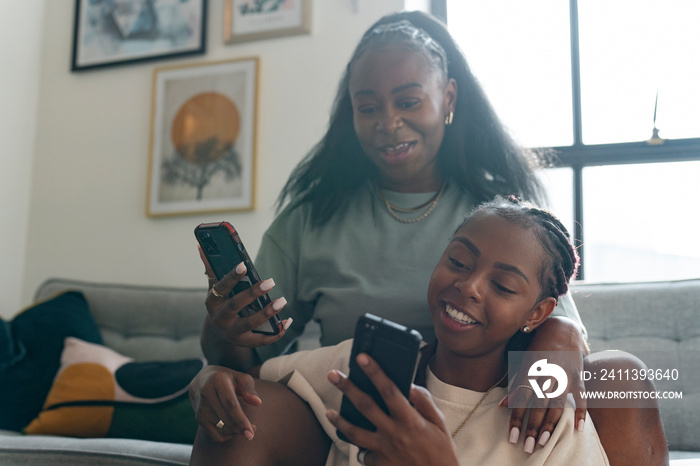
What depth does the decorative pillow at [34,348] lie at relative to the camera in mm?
1978

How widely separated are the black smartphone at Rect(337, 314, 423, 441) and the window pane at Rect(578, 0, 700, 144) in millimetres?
2000

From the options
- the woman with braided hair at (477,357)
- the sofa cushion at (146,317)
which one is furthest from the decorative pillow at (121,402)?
the woman with braided hair at (477,357)

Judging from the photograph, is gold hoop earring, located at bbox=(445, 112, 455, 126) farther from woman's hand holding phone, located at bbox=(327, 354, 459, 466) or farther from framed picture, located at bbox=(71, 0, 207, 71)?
framed picture, located at bbox=(71, 0, 207, 71)

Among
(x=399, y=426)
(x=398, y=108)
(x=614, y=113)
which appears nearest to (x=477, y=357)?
(x=399, y=426)

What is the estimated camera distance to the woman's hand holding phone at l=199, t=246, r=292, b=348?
3.55ft

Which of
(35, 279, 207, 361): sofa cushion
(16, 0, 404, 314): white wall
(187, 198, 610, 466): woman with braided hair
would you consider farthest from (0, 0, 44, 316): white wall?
(187, 198, 610, 466): woman with braided hair

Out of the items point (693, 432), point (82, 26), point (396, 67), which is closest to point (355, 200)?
point (396, 67)

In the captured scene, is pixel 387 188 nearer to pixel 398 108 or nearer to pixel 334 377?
pixel 398 108

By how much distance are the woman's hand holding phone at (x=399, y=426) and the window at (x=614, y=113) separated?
67.4 inches

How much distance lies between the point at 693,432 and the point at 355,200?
3.35 ft

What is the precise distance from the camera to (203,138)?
2740 millimetres

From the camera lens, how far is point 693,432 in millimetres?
1631

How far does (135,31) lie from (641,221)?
226 cm

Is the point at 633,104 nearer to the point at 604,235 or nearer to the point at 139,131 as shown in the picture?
the point at 604,235
